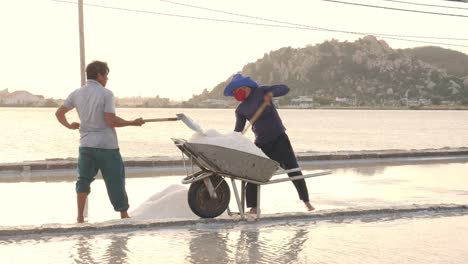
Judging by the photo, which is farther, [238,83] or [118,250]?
[238,83]

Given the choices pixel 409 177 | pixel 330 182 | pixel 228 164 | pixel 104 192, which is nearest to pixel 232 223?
pixel 228 164

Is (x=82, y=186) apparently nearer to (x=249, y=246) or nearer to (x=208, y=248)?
(x=208, y=248)

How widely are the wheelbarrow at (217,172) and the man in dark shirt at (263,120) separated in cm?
80

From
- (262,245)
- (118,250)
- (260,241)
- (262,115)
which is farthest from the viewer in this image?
(262,115)

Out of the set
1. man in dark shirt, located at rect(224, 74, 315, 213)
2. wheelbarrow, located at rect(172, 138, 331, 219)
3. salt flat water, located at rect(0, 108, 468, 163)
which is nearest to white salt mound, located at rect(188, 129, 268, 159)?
wheelbarrow, located at rect(172, 138, 331, 219)

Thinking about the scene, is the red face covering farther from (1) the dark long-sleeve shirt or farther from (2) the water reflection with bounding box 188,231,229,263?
(2) the water reflection with bounding box 188,231,229,263

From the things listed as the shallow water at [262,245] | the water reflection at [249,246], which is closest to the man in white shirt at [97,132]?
the shallow water at [262,245]

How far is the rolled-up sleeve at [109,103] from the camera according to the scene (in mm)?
7324

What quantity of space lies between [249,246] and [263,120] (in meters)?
2.62

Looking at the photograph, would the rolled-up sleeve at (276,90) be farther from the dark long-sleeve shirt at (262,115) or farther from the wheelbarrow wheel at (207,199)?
the wheelbarrow wheel at (207,199)

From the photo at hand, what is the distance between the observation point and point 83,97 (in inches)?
292

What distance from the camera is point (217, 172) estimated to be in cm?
725

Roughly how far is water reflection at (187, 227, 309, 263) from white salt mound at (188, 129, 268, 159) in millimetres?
843

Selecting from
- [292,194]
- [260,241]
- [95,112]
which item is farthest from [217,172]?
[292,194]
